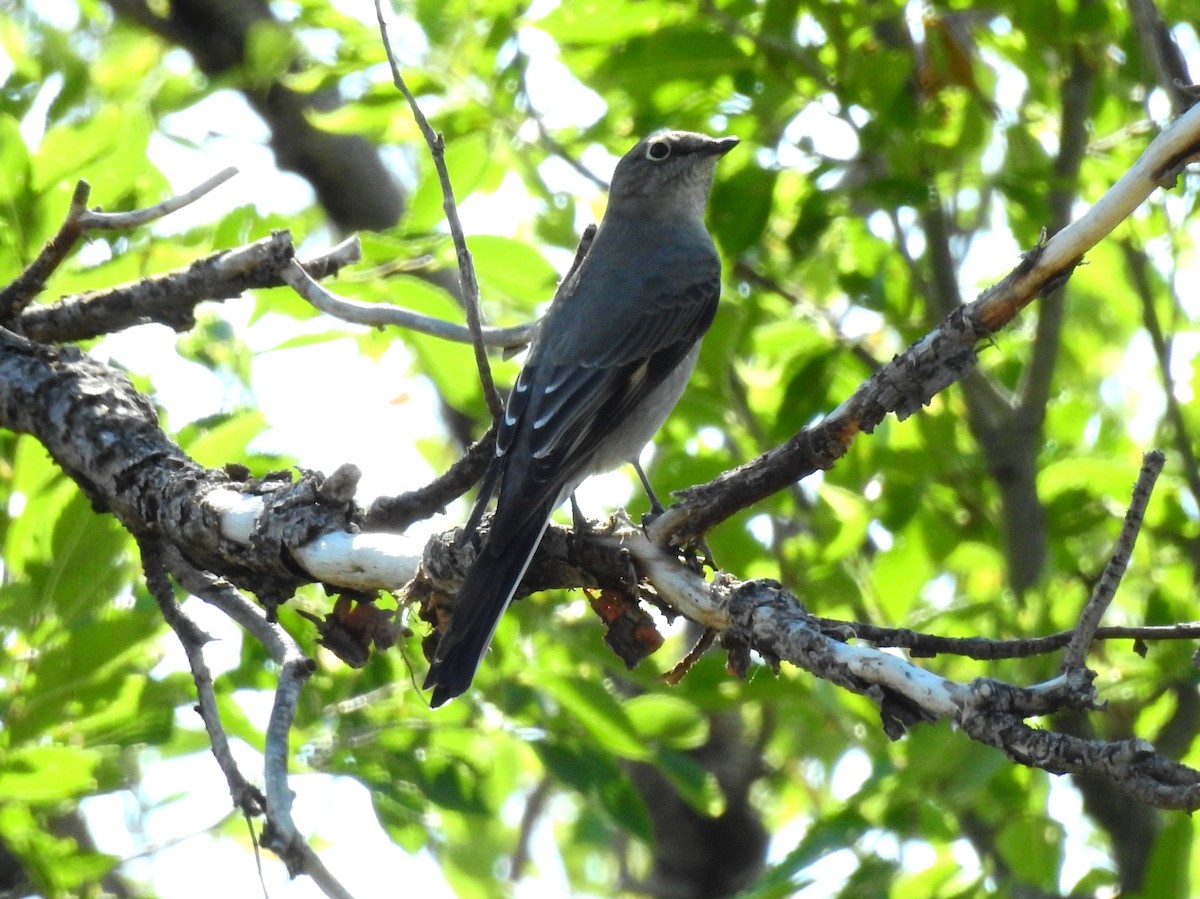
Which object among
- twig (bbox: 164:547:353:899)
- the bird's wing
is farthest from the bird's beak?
twig (bbox: 164:547:353:899)

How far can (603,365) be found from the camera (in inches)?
186

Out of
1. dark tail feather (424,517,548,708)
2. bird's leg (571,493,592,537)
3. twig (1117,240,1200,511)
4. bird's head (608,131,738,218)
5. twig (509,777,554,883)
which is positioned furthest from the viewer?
twig (509,777,554,883)

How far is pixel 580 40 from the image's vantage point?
477cm

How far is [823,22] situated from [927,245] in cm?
150

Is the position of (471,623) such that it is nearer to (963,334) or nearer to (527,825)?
(963,334)

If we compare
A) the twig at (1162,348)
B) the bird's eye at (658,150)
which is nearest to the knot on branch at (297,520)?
the bird's eye at (658,150)

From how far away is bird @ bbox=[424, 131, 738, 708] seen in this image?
3.17m

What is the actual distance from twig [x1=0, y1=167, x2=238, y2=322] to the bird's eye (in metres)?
2.29

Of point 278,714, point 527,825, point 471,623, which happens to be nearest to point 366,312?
point 471,623

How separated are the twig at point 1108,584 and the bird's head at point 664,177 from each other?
3.57 meters

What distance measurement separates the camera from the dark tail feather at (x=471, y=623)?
313cm

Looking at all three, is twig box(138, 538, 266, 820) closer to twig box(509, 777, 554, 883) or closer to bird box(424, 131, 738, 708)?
bird box(424, 131, 738, 708)

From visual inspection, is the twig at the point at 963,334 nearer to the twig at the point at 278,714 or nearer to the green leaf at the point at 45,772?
the twig at the point at 278,714

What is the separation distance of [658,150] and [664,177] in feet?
0.39
